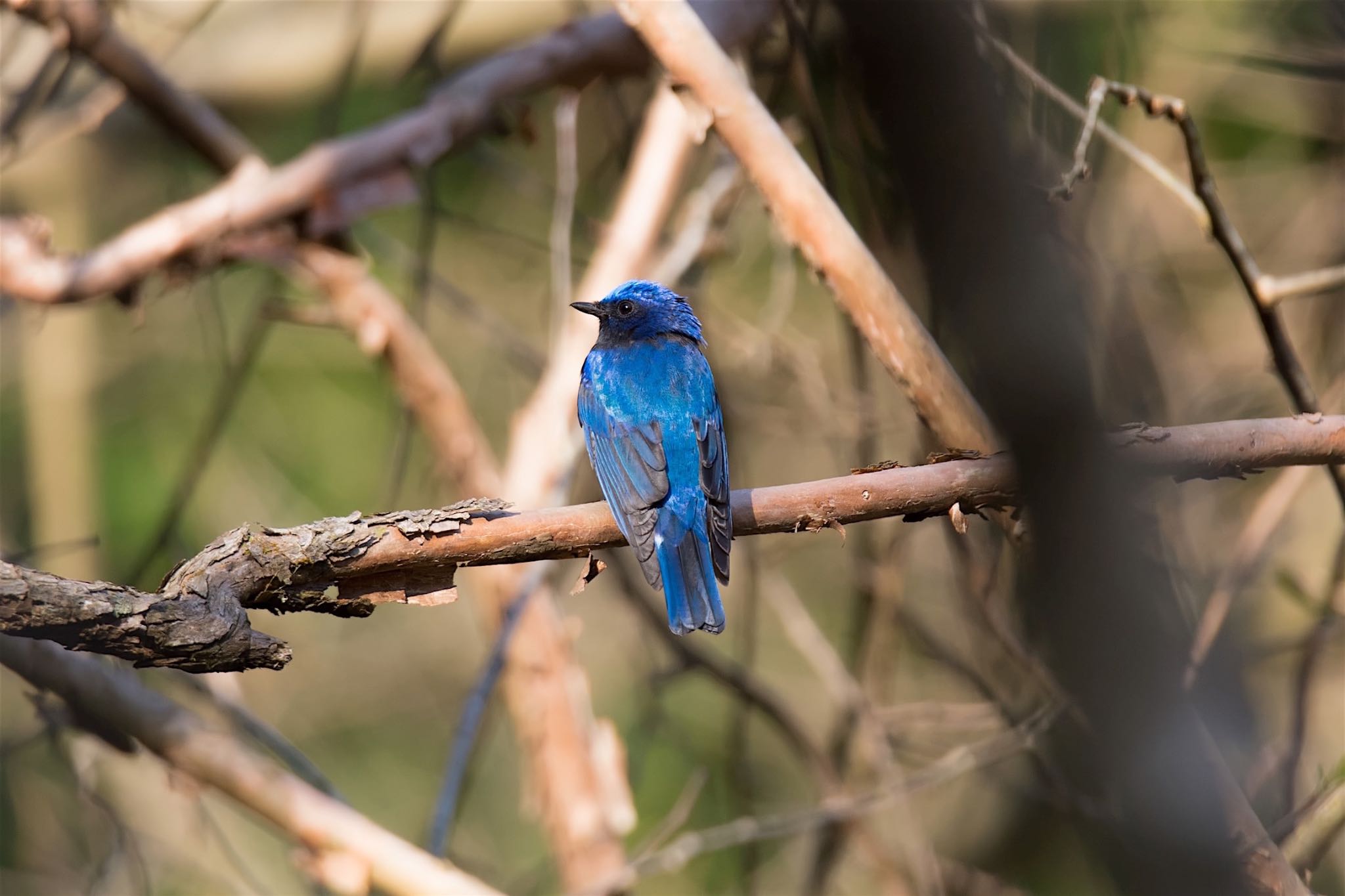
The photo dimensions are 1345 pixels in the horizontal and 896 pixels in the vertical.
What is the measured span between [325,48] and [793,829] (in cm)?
471

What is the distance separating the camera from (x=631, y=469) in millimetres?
3432

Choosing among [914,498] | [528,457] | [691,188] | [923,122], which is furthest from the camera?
[691,188]

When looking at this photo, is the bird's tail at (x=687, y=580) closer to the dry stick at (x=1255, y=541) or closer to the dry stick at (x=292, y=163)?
the dry stick at (x=1255, y=541)

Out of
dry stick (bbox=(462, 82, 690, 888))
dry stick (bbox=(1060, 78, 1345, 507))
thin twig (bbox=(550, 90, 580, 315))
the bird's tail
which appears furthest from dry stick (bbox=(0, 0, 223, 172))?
dry stick (bbox=(1060, 78, 1345, 507))

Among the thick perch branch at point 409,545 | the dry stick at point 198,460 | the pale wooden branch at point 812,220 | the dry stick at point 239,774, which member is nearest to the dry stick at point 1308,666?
the thick perch branch at point 409,545

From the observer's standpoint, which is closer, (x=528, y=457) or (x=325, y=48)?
(x=528, y=457)

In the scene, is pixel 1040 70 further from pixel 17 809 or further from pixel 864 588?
pixel 17 809

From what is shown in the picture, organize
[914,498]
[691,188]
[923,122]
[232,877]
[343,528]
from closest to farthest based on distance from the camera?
[923,122] < [343,528] < [914,498] < [232,877] < [691,188]

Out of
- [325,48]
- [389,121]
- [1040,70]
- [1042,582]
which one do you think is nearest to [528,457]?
[389,121]

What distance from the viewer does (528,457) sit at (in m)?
4.76

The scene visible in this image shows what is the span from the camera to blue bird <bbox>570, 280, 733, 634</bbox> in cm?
321

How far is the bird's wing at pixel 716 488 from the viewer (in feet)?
9.81

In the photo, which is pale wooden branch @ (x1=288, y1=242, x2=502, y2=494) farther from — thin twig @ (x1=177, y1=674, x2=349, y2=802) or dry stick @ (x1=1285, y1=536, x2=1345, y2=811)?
dry stick @ (x1=1285, y1=536, x2=1345, y2=811)

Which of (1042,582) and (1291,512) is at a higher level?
(1291,512)
